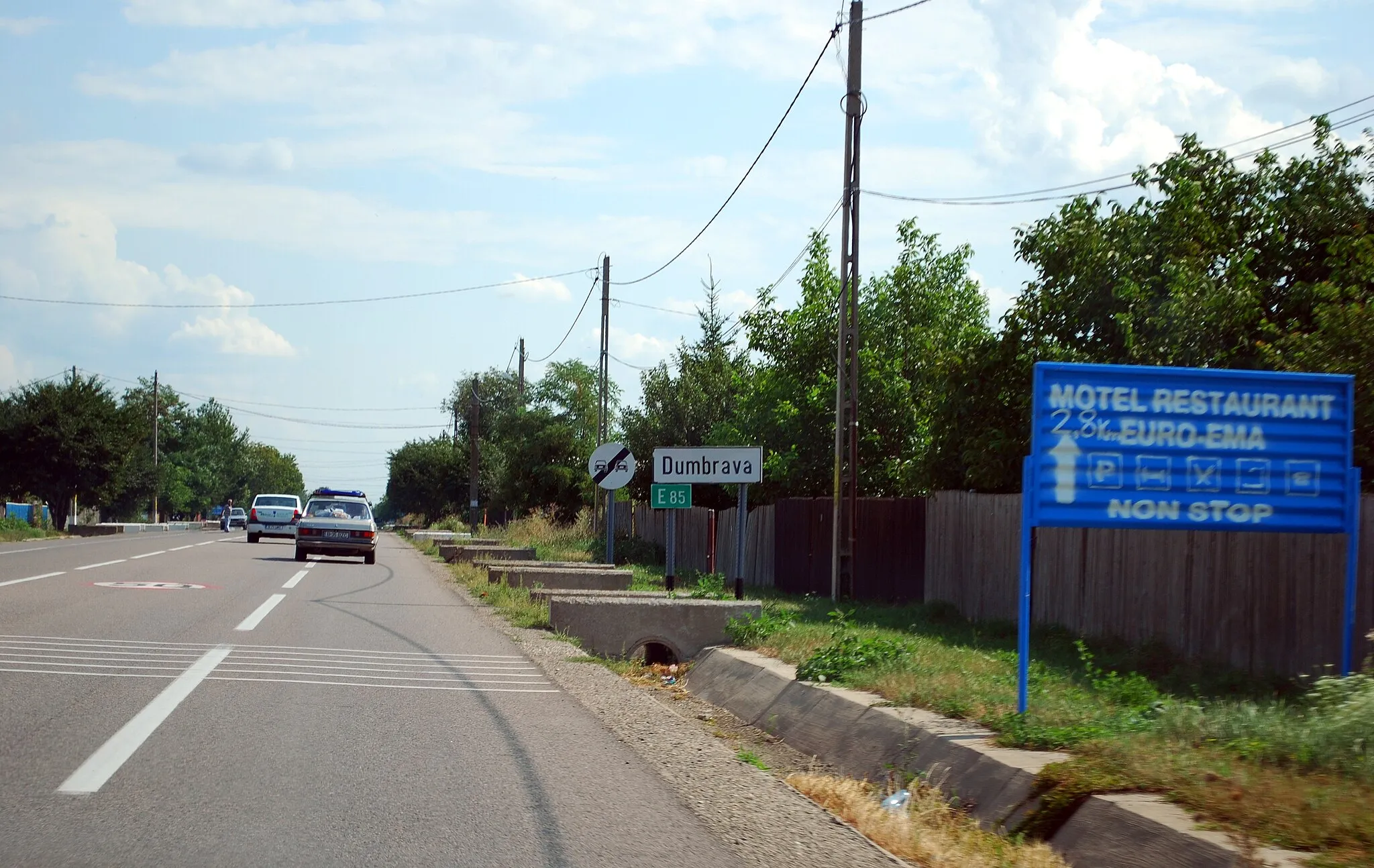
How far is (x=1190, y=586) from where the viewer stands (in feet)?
39.8

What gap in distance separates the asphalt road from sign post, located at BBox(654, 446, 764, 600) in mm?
4104

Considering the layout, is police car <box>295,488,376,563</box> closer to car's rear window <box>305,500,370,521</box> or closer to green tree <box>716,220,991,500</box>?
car's rear window <box>305,500,370,521</box>

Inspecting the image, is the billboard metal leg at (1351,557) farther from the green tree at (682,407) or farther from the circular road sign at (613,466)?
the green tree at (682,407)

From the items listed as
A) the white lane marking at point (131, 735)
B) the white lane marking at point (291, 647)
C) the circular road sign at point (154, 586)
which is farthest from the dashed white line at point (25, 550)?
the white lane marking at point (131, 735)

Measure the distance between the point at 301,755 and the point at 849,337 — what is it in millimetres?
14395

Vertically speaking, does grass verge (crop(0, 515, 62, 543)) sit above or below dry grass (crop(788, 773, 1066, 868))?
below

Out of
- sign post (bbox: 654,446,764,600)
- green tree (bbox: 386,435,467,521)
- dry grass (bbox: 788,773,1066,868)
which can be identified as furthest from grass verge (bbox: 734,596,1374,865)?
green tree (bbox: 386,435,467,521)

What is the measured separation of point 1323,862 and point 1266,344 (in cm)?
1147

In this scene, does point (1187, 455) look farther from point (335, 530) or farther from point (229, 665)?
point (335, 530)

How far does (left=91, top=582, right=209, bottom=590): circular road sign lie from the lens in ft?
61.1

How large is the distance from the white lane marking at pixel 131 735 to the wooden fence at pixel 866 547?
37.0 ft

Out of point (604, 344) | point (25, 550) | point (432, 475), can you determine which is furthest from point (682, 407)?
point (432, 475)

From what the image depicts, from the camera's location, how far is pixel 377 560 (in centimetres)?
3309

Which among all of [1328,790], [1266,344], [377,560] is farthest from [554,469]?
[1328,790]
